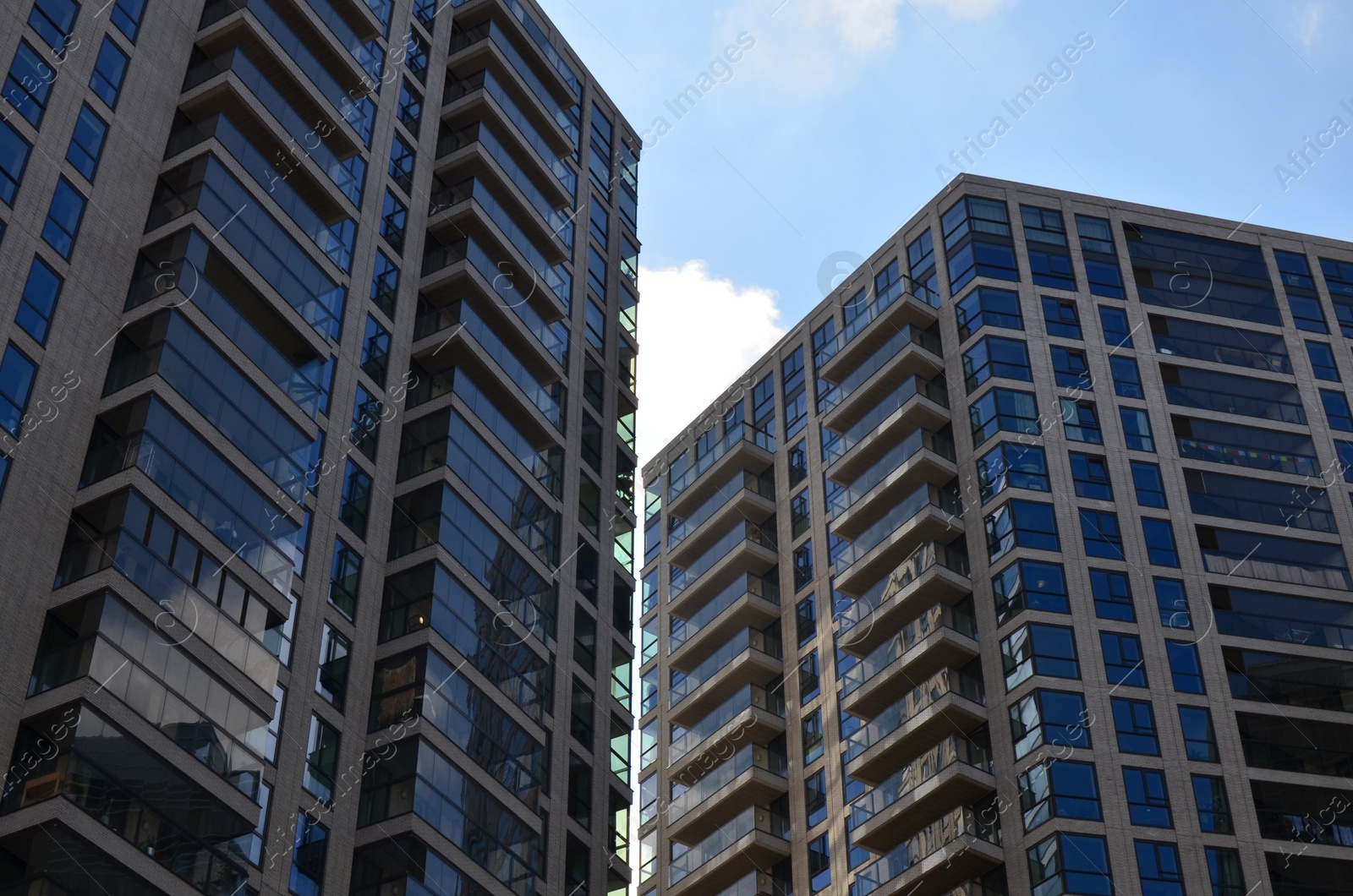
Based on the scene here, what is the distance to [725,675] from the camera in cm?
8581

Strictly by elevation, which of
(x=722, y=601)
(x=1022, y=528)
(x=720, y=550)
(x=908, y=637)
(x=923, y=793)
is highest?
(x=720, y=550)

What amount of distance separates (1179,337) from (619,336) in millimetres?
27310

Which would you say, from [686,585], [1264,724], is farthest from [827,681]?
[1264,724]

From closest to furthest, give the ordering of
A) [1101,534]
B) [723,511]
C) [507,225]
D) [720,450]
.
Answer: [507,225] < [1101,534] < [723,511] < [720,450]

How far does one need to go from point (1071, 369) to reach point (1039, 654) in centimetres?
1443

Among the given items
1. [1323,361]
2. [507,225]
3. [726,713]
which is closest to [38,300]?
[507,225]

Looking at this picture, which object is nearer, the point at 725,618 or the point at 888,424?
the point at 888,424

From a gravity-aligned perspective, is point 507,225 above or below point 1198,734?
above

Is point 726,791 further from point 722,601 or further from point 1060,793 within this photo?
point 1060,793

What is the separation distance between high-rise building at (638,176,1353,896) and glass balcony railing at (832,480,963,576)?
0.65 ft

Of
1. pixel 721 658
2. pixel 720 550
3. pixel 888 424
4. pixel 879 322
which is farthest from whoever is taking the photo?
pixel 720 550

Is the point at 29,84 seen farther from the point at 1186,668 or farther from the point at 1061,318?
the point at 1061,318

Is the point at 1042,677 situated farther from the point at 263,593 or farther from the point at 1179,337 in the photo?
the point at 263,593

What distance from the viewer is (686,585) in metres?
91.4
